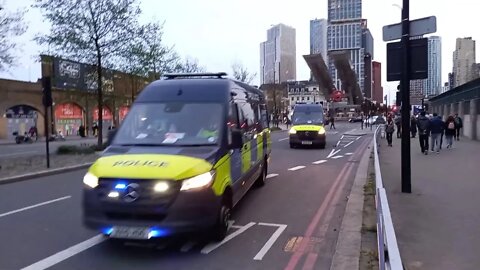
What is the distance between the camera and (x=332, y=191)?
11.0 metres

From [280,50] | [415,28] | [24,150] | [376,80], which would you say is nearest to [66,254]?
[415,28]

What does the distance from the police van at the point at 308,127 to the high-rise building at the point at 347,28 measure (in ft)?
267

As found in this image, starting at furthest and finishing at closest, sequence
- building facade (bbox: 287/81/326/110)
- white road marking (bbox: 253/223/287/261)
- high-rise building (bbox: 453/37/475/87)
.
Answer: building facade (bbox: 287/81/326/110), high-rise building (bbox: 453/37/475/87), white road marking (bbox: 253/223/287/261)

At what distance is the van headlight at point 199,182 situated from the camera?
18.5 ft

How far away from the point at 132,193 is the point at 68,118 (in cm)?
5471

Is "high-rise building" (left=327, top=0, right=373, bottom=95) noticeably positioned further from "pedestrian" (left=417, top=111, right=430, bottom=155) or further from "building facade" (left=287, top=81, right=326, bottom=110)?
"pedestrian" (left=417, top=111, right=430, bottom=155)

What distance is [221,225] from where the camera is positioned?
6.38 meters

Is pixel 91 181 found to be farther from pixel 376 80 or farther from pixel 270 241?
pixel 376 80

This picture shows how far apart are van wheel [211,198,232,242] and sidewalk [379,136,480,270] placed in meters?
2.37

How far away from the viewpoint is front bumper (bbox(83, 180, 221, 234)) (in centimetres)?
552

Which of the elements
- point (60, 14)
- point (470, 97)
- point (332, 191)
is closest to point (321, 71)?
point (470, 97)

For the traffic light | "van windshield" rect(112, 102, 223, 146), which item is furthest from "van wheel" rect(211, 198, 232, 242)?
the traffic light

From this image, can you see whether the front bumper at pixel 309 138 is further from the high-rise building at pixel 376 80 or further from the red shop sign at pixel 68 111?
the high-rise building at pixel 376 80

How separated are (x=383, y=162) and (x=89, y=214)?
12331 millimetres
